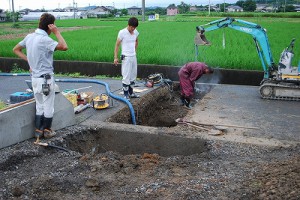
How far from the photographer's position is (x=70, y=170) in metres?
4.70

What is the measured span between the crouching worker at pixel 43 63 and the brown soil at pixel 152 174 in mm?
434

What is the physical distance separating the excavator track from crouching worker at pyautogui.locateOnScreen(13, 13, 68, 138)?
540cm

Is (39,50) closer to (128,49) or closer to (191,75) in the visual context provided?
(128,49)

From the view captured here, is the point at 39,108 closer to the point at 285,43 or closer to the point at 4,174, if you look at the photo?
the point at 4,174

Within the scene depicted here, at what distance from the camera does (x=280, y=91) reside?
8.57 metres

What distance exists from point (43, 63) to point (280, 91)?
5896 millimetres

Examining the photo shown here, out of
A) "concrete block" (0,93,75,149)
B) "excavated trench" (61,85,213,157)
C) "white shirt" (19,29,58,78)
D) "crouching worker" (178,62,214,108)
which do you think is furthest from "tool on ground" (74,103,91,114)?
"crouching worker" (178,62,214,108)

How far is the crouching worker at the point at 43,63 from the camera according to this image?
16.9 ft

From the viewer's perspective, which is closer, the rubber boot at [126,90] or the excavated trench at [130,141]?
the excavated trench at [130,141]

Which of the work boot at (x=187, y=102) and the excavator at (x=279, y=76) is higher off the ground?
the excavator at (x=279, y=76)

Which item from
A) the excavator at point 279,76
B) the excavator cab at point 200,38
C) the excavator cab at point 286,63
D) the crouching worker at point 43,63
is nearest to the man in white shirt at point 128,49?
the excavator cab at point 200,38

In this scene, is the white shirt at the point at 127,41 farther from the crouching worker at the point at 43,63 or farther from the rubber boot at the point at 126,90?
the crouching worker at the point at 43,63

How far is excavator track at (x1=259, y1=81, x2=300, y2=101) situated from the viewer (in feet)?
27.8

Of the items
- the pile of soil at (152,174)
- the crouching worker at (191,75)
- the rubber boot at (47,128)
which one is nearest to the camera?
the pile of soil at (152,174)
